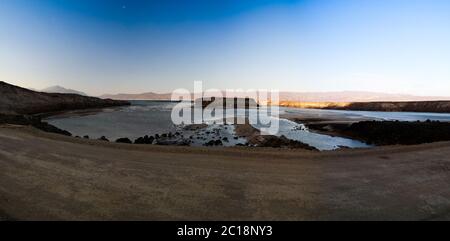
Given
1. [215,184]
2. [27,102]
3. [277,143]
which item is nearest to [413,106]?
[277,143]

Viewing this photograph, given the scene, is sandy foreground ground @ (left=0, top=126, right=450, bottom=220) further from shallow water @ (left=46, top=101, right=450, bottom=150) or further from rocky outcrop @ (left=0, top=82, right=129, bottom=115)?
rocky outcrop @ (left=0, top=82, right=129, bottom=115)

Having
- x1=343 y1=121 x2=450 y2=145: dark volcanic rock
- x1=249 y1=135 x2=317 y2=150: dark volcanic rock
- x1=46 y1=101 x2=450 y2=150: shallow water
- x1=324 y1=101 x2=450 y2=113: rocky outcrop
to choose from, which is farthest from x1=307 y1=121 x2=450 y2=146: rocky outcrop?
x1=324 y1=101 x2=450 y2=113: rocky outcrop

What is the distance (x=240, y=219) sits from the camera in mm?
5168

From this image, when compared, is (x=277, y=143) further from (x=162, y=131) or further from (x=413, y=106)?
(x=413, y=106)

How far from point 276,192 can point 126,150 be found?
669 centimetres

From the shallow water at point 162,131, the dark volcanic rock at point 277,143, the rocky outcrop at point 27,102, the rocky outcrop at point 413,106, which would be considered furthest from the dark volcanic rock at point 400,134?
the rocky outcrop at point 413,106

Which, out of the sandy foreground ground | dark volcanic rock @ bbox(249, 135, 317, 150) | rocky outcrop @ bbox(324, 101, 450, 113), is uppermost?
rocky outcrop @ bbox(324, 101, 450, 113)

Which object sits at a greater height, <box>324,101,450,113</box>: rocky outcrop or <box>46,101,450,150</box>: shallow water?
<box>324,101,450,113</box>: rocky outcrop

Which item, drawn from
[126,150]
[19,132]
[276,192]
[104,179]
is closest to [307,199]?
[276,192]

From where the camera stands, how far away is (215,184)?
7.16 meters

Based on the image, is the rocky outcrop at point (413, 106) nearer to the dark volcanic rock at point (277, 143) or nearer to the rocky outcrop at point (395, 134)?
the rocky outcrop at point (395, 134)

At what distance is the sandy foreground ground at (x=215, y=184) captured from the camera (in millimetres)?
5473

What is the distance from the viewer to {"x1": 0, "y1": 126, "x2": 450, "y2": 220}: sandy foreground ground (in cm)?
547
